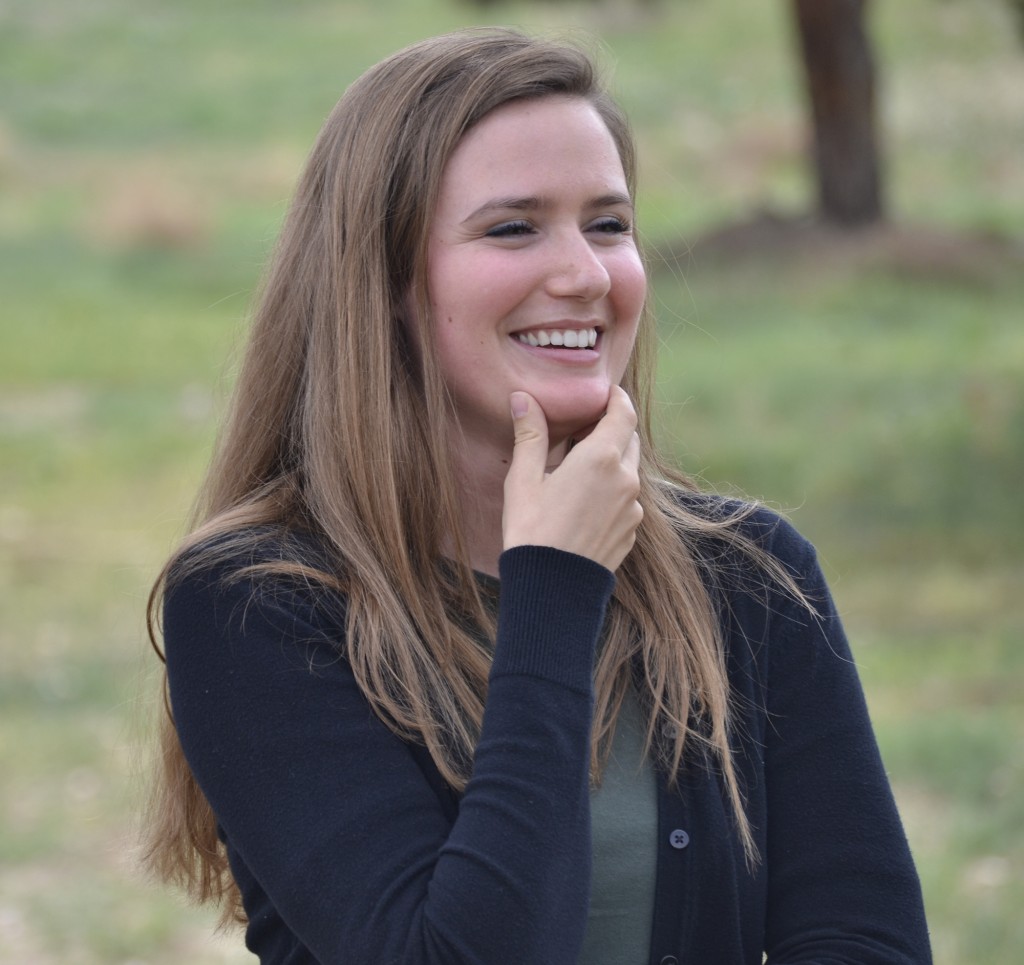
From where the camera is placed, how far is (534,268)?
2.15 metres

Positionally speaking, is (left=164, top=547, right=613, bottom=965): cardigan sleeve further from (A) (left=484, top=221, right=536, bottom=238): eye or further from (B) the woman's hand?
(A) (left=484, top=221, right=536, bottom=238): eye

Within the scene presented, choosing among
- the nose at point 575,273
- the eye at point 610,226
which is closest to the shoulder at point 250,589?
the nose at point 575,273

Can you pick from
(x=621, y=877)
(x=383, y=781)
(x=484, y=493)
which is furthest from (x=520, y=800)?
(x=484, y=493)

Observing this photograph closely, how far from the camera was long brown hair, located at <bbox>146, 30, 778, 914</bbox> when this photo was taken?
212 centimetres

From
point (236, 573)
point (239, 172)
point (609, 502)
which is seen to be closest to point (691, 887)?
point (609, 502)

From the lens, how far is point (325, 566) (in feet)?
6.99

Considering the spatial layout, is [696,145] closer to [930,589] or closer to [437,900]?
[930,589]

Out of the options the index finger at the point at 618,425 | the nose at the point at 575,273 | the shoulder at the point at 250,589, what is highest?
the nose at the point at 575,273

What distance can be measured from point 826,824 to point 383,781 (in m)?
0.59

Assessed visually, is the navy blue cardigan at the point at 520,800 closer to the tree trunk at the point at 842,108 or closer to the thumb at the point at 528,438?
the thumb at the point at 528,438

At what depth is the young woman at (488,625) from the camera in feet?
6.17

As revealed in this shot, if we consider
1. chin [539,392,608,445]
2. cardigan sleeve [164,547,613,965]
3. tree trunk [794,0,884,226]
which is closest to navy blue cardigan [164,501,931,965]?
cardigan sleeve [164,547,613,965]

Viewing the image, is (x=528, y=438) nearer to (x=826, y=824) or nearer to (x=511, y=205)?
A: (x=511, y=205)

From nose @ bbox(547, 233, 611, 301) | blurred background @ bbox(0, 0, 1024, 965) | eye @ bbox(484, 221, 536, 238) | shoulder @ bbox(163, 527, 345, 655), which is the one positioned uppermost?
eye @ bbox(484, 221, 536, 238)
